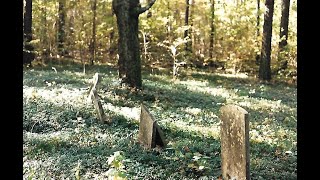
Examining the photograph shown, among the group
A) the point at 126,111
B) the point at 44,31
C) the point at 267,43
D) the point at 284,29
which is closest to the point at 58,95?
the point at 126,111

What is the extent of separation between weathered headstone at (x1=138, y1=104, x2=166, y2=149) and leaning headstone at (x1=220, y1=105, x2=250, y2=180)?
169 centimetres

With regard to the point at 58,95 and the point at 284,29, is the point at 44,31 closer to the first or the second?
the point at 284,29

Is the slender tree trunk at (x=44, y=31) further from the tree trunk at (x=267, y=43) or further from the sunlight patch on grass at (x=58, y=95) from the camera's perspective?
the tree trunk at (x=267, y=43)

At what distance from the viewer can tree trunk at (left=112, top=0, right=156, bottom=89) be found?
13688 millimetres

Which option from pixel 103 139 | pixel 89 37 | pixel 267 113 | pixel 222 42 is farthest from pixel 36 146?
pixel 222 42

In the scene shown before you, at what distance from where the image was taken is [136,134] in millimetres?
8898

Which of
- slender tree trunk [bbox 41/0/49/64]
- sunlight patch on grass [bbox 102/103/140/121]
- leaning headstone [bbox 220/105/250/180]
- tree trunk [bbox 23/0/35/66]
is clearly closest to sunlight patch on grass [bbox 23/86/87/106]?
sunlight patch on grass [bbox 102/103/140/121]

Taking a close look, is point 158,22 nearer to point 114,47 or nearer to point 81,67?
point 114,47

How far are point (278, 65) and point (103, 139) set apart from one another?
64.7 ft

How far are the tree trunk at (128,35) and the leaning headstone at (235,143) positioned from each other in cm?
804

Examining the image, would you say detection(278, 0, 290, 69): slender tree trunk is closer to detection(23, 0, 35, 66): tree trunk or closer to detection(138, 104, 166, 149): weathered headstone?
detection(23, 0, 35, 66): tree trunk

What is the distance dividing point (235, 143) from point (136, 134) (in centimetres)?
351

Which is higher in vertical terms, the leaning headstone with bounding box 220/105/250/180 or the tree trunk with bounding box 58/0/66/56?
the tree trunk with bounding box 58/0/66/56

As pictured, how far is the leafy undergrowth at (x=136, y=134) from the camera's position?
6.50 metres
